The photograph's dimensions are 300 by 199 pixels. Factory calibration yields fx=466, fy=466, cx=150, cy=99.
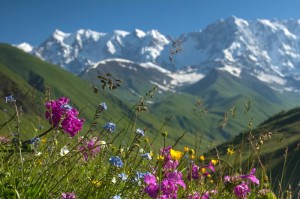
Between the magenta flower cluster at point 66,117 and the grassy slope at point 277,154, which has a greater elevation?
the grassy slope at point 277,154

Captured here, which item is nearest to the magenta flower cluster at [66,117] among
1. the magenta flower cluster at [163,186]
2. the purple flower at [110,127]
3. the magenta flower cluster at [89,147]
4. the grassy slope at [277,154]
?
the magenta flower cluster at [89,147]

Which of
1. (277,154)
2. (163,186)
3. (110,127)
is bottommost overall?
(163,186)

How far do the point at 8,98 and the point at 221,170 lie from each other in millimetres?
2663

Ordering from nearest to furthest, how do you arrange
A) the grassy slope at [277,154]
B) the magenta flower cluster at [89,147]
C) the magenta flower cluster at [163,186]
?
the magenta flower cluster at [163,186], the magenta flower cluster at [89,147], the grassy slope at [277,154]

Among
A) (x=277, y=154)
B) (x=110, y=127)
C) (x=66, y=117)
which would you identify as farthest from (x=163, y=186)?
(x=277, y=154)

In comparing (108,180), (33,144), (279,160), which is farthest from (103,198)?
(279,160)

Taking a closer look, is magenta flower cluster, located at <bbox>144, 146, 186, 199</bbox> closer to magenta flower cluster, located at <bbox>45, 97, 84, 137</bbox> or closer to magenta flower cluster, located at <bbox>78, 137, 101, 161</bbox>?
magenta flower cluster, located at <bbox>78, 137, 101, 161</bbox>

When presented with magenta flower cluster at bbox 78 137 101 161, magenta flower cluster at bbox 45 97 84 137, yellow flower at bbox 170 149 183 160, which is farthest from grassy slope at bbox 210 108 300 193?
magenta flower cluster at bbox 45 97 84 137

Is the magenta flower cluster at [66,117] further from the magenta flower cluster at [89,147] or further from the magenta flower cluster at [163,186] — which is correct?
the magenta flower cluster at [163,186]

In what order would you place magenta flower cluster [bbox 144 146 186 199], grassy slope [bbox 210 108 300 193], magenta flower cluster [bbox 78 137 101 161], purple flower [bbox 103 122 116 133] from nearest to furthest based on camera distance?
magenta flower cluster [bbox 144 146 186 199]
purple flower [bbox 103 122 116 133]
magenta flower cluster [bbox 78 137 101 161]
grassy slope [bbox 210 108 300 193]

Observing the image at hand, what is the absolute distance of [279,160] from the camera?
13925cm

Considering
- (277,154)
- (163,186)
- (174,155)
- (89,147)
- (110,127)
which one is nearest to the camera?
(163,186)

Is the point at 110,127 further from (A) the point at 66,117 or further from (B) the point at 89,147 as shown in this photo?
(B) the point at 89,147

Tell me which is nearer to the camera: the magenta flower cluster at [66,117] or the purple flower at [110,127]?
the purple flower at [110,127]
